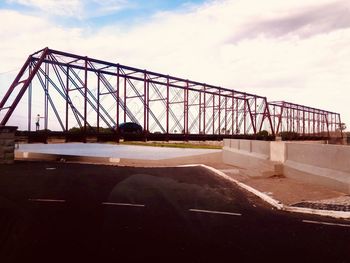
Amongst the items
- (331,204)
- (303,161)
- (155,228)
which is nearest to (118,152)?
(303,161)

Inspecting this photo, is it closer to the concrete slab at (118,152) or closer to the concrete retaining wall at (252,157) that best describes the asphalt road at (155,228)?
the concrete retaining wall at (252,157)

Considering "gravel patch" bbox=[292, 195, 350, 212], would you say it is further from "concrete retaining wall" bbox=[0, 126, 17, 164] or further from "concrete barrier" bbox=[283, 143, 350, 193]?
"concrete retaining wall" bbox=[0, 126, 17, 164]

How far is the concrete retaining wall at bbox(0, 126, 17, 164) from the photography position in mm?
18391

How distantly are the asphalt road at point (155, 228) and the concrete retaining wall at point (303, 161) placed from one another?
2.98m

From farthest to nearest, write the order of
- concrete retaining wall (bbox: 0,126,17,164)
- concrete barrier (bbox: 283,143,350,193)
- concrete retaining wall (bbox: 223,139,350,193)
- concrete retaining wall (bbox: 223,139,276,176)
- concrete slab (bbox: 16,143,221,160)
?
concrete slab (bbox: 16,143,221,160) < concrete retaining wall (bbox: 0,126,17,164) < concrete retaining wall (bbox: 223,139,276,176) < concrete retaining wall (bbox: 223,139,350,193) < concrete barrier (bbox: 283,143,350,193)

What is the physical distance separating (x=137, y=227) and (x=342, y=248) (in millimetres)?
3464

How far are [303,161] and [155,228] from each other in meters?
8.82

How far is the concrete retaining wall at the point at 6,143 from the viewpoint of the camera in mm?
18391

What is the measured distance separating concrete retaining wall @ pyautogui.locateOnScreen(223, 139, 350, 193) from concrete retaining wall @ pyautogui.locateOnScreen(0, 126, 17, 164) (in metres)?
12.4

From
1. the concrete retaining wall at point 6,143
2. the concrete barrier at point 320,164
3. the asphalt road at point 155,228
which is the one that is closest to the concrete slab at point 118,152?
the concrete retaining wall at point 6,143

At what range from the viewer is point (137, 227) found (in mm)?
6574

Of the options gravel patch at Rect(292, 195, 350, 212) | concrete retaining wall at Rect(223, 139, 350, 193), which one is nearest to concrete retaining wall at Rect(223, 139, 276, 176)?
concrete retaining wall at Rect(223, 139, 350, 193)

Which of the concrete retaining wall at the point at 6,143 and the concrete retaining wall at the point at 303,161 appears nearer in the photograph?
the concrete retaining wall at the point at 303,161

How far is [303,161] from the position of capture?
13.6 metres
